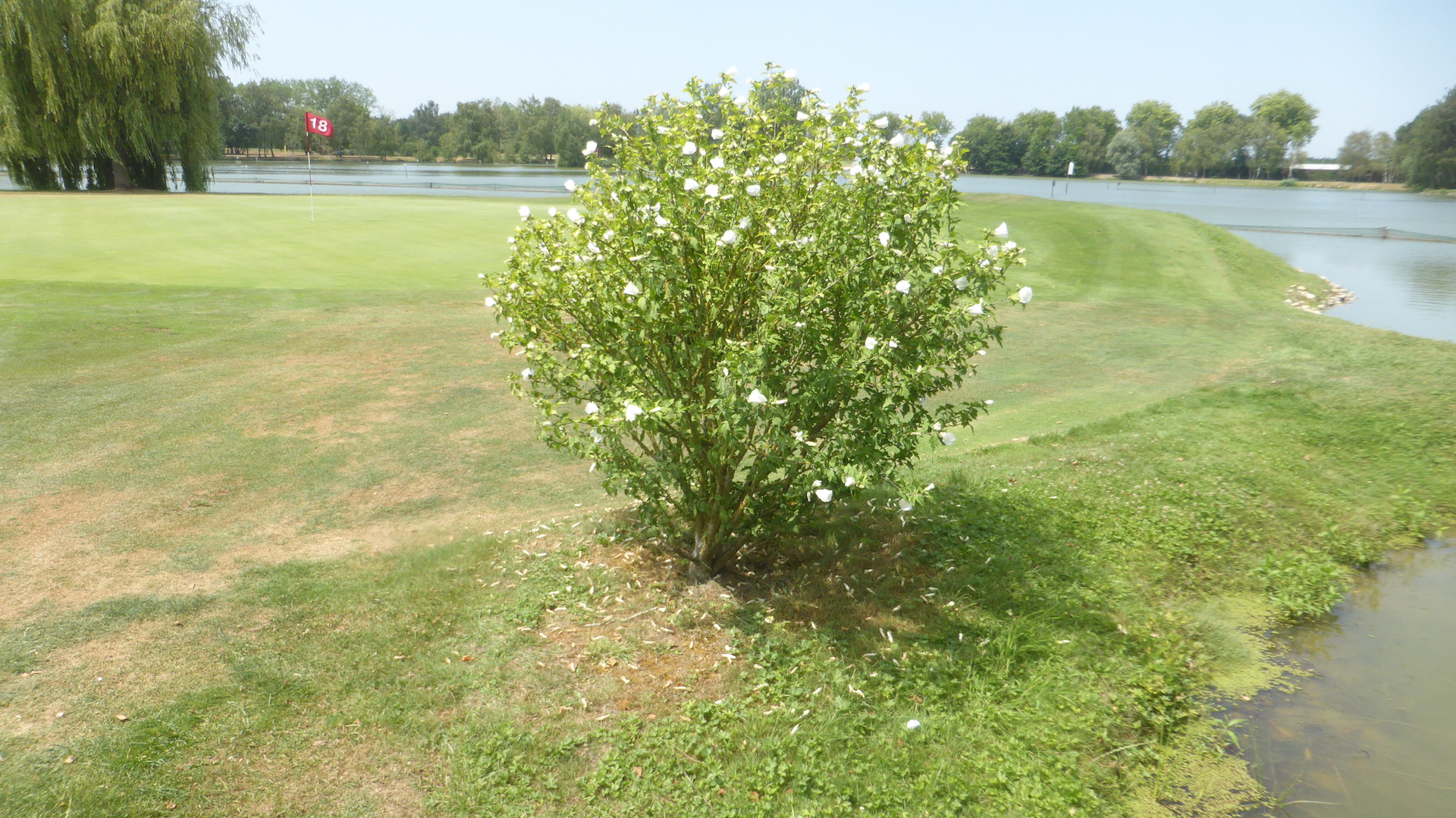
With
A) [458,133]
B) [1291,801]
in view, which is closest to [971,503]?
[1291,801]

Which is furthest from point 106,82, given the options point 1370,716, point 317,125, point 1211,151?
point 1211,151

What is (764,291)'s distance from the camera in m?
5.28

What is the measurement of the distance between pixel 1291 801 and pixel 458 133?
114m

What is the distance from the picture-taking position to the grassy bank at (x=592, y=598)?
4457 mm

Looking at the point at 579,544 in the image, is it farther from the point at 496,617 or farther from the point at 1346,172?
the point at 1346,172

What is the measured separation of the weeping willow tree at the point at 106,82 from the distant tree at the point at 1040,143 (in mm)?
91313

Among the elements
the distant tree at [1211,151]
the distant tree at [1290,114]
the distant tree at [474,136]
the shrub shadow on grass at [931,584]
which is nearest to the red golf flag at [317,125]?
the shrub shadow on grass at [931,584]

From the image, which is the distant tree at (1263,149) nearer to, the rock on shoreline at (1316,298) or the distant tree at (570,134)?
the distant tree at (570,134)

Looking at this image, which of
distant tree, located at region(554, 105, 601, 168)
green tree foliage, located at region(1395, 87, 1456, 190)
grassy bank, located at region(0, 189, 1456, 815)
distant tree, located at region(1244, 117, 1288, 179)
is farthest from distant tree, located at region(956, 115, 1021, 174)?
grassy bank, located at region(0, 189, 1456, 815)

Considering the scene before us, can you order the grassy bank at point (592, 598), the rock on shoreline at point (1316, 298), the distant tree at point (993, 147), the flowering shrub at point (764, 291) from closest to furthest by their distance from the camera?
the grassy bank at point (592, 598) < the flowering shrub at point (764, 291) < the rock on shoreline at point (1316, 298) < the distant tree at point (993, 147)

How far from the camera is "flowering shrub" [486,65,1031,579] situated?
504cm

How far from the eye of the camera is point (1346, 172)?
4323 inches

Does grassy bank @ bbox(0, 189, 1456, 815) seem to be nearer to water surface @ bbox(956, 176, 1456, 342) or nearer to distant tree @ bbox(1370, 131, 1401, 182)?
water surface @ bbox(956, 176, 1456, 342)

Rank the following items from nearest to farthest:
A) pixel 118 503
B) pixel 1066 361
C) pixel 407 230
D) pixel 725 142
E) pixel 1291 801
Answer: pixel 1291 801 < pixel 725 142 < pixel 118 503 < pixel 1066 361 < pixel 407 230
